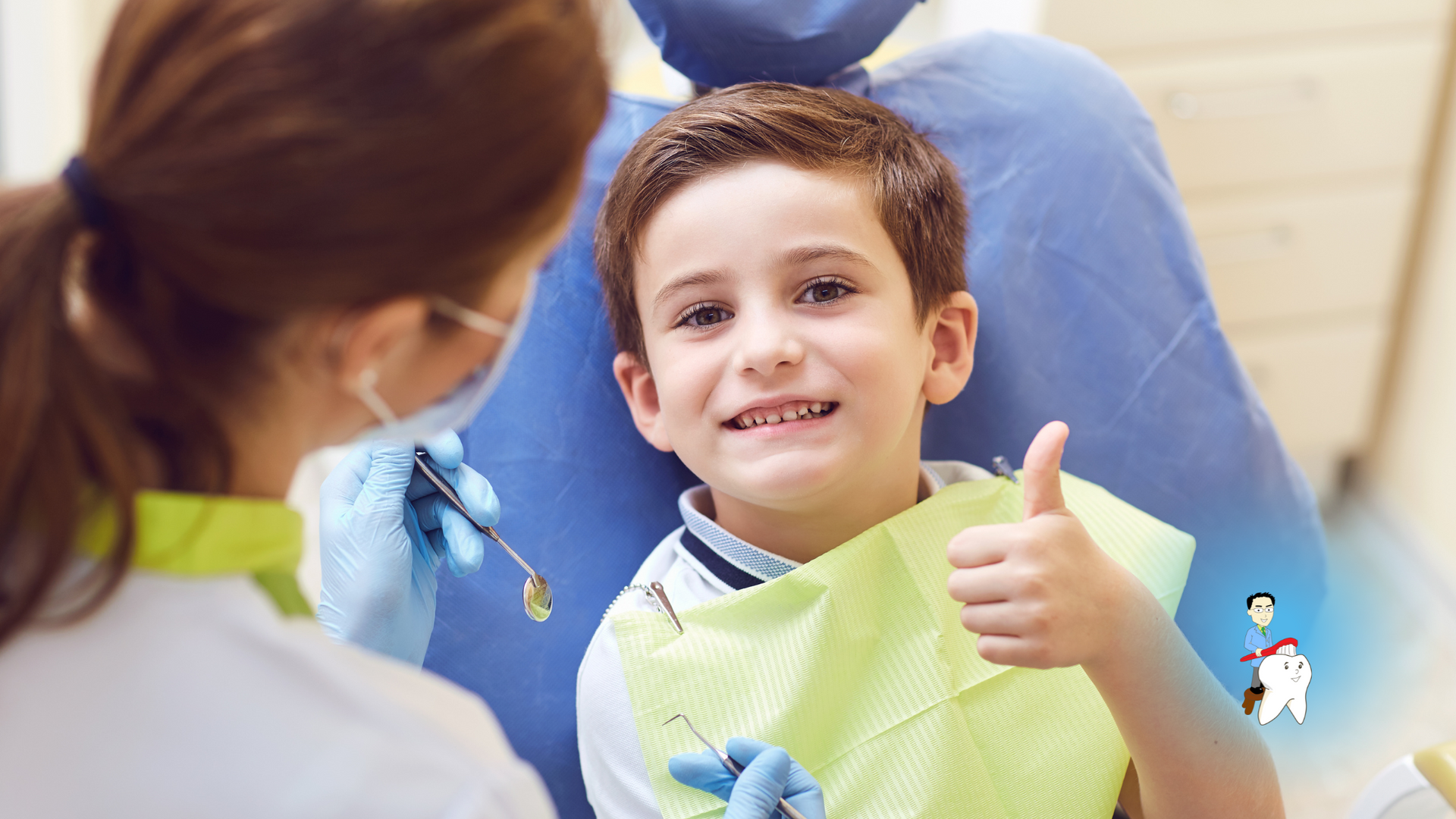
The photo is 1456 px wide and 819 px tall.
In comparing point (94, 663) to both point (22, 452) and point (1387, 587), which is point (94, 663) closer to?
point (22, 452)

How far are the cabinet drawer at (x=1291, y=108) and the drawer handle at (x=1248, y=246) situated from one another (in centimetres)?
10

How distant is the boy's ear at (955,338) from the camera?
1.09 metres

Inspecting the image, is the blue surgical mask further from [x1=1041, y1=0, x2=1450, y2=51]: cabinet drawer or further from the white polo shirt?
[x1=1041, y1=0, x2=1450, y2=51]: cabinet drawer

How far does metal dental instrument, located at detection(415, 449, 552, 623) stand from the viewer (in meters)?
1.02

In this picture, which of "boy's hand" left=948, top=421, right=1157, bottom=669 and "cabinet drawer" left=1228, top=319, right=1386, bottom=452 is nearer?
"boy's hand" left=948, top=421, right=1157, bottom=669

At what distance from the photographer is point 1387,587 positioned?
224 centimetres

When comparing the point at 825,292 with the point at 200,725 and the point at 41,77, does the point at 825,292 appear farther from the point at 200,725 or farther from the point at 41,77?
the point at 41,77

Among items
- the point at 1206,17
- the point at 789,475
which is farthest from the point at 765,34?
the point at 1206,17

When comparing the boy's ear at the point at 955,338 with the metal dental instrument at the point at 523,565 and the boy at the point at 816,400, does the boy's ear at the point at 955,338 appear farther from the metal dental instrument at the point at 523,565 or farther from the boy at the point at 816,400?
the metal dental instrument at the point at 523,565

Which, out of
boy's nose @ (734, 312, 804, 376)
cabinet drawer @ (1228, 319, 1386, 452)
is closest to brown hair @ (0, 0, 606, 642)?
boy's nose @ (734, 312, 804, 376)

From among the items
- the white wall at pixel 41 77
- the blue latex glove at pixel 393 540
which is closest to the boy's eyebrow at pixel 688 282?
the blue latex glove at pixel 393 540

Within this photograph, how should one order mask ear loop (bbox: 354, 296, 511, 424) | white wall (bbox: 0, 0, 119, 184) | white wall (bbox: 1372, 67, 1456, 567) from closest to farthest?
mask ear loop (bbox: 354, 296, 511, 424) → white wall (bbox: 0, 0, 119, 184) → white wall (bbox: 1372, 67, 1456, 567)

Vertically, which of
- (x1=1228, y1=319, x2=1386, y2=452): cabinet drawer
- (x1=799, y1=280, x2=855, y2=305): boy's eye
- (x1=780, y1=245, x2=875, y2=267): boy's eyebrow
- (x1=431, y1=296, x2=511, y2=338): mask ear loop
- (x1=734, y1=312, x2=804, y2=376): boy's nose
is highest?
(x1=431, y1=296, x2=511, y2=338): mask ear loop

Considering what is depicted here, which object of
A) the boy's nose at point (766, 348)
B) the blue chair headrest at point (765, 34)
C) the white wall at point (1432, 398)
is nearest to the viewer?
the boy's nose at point (766, 348)
